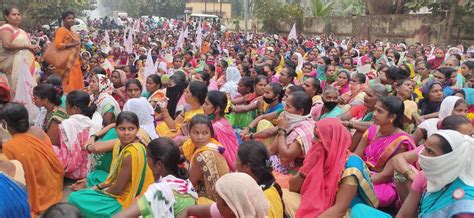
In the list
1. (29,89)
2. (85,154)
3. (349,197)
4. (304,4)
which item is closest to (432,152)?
(349,197)

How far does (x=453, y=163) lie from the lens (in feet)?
8.31

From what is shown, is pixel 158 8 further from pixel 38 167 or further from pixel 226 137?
pixel 226 137

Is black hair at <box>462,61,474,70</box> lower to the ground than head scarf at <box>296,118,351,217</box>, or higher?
higher

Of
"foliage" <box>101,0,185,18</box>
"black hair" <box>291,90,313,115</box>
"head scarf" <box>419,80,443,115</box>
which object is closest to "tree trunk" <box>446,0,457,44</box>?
"head scarf" <box>419,80,443,115</box>

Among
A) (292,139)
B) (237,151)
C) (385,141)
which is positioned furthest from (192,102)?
(385,141)

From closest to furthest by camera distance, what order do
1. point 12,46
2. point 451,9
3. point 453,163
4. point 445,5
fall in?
point 453,163
point 12,46
point 451,9
point 445,5

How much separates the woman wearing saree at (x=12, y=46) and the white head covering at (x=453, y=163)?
548 cm

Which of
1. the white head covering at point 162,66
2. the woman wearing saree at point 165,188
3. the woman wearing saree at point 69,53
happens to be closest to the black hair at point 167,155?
the woman wearing saree at point 165,188

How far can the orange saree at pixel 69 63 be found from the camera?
7047 millimetres

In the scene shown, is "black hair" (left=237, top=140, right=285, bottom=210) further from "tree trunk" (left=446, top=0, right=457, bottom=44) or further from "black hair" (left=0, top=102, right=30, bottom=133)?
"tree trunk" (left=446, top=0, right=457, bottom=44)

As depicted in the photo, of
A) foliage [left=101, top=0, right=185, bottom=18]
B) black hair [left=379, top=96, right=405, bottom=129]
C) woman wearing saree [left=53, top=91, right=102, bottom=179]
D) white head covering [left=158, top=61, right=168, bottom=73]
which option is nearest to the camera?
black hair [left=379, top=96, right=405, bottom=129]

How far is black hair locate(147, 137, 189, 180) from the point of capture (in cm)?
295

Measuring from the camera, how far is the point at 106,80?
612 centimetres

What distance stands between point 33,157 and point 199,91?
5.25 feet
